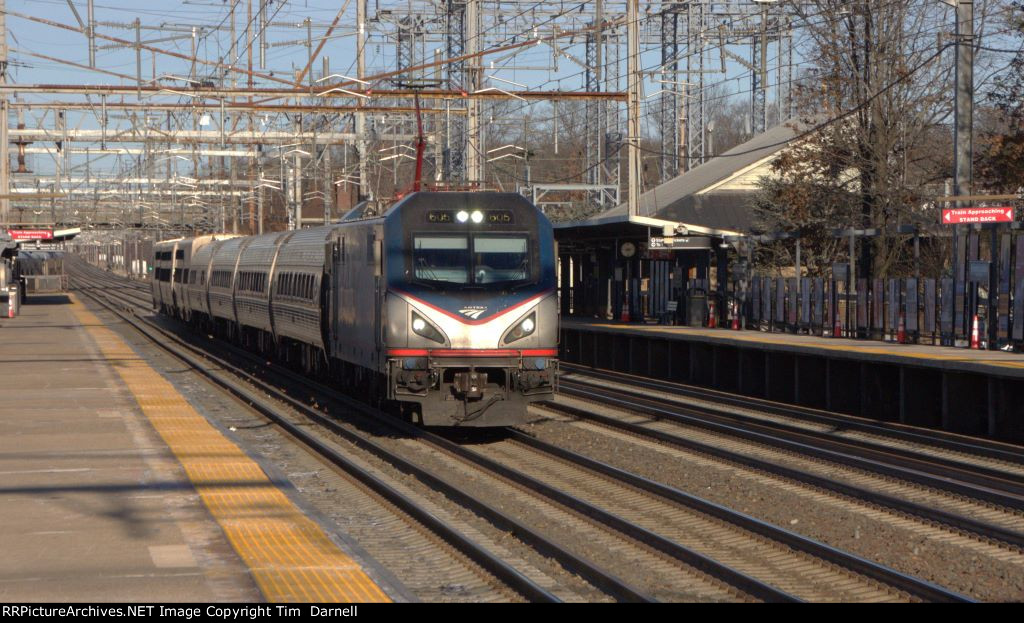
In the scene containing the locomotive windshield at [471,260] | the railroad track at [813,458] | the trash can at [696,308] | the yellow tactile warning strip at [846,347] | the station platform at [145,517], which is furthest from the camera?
the trash can at [696,308]

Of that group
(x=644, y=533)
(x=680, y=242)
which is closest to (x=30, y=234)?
(x=680, y=242)

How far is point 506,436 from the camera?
711 inches

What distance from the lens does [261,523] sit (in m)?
10.9

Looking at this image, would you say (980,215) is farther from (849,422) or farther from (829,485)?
(829,485)

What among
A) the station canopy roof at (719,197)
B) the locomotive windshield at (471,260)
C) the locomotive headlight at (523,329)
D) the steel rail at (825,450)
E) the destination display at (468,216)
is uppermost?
the station canopy roof at (719,197)

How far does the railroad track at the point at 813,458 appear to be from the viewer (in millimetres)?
12070

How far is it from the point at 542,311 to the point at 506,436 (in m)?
2.12

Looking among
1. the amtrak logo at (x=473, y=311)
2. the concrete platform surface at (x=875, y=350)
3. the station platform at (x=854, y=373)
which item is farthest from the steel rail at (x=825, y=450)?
the amtrak logo at (x=473, y=311)

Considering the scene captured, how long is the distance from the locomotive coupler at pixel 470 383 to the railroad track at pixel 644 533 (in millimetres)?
732

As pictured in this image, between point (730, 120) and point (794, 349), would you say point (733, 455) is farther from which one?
point (730, 120)

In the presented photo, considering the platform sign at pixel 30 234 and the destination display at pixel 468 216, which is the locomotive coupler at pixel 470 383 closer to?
the destination display at pixel 468 216

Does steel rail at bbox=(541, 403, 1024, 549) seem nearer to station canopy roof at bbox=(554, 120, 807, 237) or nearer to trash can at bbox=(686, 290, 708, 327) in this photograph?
trash can at bbox=(686, 290, 708, 327)

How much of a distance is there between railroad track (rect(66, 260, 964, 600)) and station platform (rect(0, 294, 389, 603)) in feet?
5.73

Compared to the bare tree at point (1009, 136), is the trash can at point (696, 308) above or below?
below
